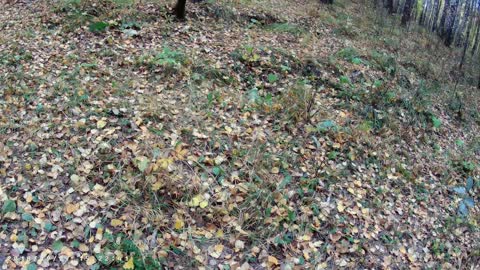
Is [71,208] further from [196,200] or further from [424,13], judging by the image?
[424,13]

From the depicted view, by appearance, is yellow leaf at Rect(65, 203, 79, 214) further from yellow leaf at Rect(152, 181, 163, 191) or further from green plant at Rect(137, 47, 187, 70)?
green plant at Rect(137, 47, 187, 70)

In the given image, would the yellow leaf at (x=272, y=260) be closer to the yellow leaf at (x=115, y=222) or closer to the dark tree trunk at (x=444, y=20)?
the yellow leaf at (x=115, y=222)

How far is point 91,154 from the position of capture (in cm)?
562

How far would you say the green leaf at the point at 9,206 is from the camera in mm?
4722

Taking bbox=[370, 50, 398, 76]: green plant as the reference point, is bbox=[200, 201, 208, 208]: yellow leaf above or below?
below

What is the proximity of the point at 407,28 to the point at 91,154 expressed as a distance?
55.8 ft

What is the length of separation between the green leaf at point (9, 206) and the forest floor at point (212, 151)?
27mm

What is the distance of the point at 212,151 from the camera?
6090 millimetres

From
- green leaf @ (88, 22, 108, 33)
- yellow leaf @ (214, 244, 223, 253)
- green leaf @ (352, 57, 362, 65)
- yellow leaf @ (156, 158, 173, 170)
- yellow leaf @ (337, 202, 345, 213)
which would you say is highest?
green leaf @ (88, 22, 108, 33)

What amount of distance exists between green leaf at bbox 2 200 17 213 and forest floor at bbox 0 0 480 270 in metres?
0.03

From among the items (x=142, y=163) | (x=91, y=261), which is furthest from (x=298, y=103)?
(x=91, y=261)

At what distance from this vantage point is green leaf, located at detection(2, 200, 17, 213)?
472cm

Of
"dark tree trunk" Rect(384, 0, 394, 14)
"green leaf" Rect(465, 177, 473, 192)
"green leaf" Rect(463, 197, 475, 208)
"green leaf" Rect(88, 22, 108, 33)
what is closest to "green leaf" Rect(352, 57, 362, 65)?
"green leaf" Rect(465, 177, 473, 192)

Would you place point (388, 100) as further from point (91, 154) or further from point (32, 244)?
point (32, 244)
